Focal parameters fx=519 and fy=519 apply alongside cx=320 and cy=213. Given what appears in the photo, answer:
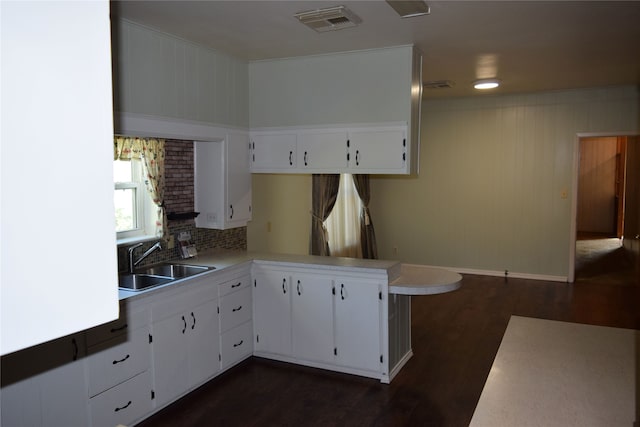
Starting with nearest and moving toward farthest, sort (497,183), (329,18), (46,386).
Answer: (46,386)
(329,18)
(497,183)

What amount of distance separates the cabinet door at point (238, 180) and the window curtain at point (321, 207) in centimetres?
161

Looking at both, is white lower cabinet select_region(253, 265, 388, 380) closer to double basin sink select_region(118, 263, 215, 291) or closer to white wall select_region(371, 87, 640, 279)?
double basin sink select_region(118, 263, 215, 291)

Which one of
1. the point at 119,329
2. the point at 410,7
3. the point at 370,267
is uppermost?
the point at 410,7

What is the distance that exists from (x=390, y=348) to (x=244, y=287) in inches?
50.4

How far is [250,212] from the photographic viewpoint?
15.8 feet

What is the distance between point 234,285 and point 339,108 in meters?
1.71

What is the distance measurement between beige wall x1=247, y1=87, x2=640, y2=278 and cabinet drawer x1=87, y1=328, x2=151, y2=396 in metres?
3.05

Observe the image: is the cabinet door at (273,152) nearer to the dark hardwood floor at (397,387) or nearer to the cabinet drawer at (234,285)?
the cabinet drawer at (234,285)

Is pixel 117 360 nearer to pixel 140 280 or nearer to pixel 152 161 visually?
pixel 140 280

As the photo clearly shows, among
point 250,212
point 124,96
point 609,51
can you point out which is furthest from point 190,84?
point 609,51

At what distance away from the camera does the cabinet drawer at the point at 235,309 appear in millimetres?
4039

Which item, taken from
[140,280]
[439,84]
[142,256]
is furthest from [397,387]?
[439,84]

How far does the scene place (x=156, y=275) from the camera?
4004 millimetres

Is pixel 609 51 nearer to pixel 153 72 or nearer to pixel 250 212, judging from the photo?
pixel 250 212
